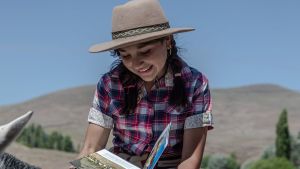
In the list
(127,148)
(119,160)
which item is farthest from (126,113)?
(119,160)

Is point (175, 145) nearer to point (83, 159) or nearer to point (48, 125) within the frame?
point (83, 159)

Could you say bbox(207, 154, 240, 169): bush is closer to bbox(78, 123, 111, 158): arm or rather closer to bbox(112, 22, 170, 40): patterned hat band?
bbox(78, 123, 111, 158): arm

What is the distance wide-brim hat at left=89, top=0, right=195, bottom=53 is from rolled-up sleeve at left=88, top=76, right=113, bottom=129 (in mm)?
298

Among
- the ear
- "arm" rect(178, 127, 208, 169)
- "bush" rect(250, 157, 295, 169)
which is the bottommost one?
"bush" rect(250, 157, 295, 169)

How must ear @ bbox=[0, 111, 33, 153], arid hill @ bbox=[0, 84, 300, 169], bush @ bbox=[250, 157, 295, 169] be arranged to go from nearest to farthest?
ear @ bbox=[0, 111, 33, 153] → bush @ bbox=[250, 157, 295, 169] → arid hill @ bbox=[0, 84, 300, 169]

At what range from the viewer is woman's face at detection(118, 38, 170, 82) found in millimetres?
3398

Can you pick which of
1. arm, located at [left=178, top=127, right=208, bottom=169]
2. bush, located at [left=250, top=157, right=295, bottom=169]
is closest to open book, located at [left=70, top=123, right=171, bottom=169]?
arm, located at [left=178, top=127, right=208, bottom=169]

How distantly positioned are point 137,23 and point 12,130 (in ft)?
4.24

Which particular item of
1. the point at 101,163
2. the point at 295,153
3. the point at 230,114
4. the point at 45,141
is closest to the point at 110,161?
the point at 101,163

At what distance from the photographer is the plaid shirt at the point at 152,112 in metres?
3.62

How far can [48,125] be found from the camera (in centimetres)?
4644

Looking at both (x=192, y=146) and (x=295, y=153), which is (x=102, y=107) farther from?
(x=295, y=153)

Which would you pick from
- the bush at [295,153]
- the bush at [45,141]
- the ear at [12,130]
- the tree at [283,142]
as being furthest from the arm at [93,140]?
the bush at [45,141]

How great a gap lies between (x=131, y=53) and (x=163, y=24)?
0.26 meters
